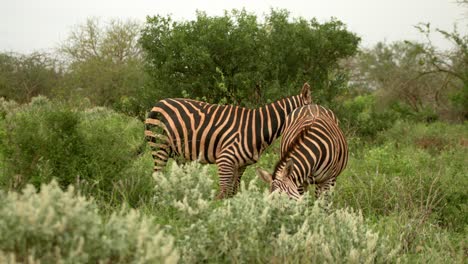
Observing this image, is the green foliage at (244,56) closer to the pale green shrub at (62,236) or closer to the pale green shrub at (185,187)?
the pale green shrub at (185,187)

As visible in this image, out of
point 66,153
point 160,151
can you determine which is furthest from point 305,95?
point 66,153

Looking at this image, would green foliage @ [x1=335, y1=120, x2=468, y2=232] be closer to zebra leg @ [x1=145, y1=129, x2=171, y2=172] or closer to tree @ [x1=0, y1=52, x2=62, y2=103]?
zebra leg @ [x1=145, y1=129, x2=171, y2=172]

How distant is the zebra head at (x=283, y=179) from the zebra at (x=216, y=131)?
154cm

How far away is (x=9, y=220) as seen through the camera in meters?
2.93

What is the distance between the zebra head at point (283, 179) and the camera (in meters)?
5.34

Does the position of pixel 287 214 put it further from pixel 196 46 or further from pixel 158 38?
pixel 158 38

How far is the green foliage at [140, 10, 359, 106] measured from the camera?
1362 cm

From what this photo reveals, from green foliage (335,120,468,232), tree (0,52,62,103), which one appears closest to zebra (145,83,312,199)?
green foliage (335,120,468,232)

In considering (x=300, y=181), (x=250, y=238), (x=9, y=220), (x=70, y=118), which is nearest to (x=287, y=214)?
(x=250, y=238)

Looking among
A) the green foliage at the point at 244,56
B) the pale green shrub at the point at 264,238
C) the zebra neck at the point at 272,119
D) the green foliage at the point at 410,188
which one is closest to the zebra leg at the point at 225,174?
the zebra neck at the point at 272,119

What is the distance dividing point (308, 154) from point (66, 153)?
2.69m

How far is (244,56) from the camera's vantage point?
45.6 ft

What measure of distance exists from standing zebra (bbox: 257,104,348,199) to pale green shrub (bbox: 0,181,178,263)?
244cm

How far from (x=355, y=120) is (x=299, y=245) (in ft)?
36.5
